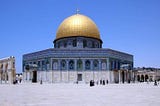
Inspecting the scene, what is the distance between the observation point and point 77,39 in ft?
157

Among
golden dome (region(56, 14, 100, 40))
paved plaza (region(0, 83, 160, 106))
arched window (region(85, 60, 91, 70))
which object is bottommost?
paved plaza (region(0, 83, 160, 106))

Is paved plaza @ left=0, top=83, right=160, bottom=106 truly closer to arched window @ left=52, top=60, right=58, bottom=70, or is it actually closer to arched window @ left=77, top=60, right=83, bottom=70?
arched window @ left=52, top=60, right=58, bottom=70

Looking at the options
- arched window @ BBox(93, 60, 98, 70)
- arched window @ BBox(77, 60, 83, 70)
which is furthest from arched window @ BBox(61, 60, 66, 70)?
arched window @ BBox(93, 60, 98, 70)

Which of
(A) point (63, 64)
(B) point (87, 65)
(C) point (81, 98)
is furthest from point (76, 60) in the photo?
(C) point (81, 98)

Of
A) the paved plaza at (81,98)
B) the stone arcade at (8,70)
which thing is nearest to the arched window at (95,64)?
the stone arcade at (8,70)

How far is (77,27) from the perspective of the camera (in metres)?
48.4

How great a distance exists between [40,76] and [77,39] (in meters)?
9.29

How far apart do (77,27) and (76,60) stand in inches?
289

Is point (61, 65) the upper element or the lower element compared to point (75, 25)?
lower

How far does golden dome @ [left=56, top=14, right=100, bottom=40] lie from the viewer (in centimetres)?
4822

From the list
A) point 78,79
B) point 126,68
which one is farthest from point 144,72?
point 78,79

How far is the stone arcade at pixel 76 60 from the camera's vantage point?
143ft

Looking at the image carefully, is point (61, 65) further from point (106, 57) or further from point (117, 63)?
point (117, 63)

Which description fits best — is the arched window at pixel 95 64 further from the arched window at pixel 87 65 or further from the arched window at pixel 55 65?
the arched window at pixel 55 65
